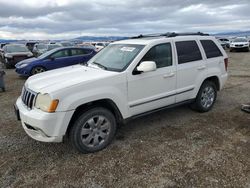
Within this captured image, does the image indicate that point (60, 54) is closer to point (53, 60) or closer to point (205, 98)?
point (53, 60)

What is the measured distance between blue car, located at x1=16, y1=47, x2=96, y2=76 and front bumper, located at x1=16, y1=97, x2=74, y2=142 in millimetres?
7182

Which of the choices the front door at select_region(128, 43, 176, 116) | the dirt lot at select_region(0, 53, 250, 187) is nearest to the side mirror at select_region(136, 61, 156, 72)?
the front door at select_region(128, 43, 176, 116)

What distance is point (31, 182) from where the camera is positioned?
2883 mm

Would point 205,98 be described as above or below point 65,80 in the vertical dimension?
below

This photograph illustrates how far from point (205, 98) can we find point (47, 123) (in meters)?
3.52

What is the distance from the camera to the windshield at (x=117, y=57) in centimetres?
386

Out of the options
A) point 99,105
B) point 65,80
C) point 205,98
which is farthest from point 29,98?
point 205,98

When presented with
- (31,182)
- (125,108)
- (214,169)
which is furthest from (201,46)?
(31,182)

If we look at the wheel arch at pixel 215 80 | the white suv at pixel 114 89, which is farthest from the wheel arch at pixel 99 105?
the wheel arch at pixel 215 80

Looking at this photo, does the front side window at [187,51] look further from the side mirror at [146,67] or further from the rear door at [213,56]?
the side mirror at [146,67]

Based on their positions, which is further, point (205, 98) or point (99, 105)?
point (205, 98)

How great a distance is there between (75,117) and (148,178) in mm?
1346

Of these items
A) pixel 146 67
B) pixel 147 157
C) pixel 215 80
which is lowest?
pixel 147 157

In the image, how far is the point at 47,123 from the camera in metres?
3.06
